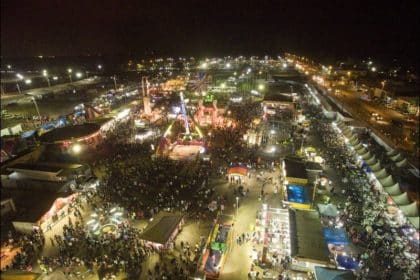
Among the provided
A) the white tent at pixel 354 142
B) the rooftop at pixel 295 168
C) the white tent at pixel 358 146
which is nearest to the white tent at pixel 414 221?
the rooftop at pixel 295 168

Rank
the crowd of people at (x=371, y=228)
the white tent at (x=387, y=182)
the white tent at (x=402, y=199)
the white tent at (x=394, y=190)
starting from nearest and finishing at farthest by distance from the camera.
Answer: the crowd of people at (x=371, y=228)
the white tent at (x=402, y=199)
the white tent at (x=394, y=190)
the white tent at (x=387, y=182)

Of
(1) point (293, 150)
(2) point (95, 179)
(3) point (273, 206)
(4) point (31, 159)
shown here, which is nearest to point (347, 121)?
(1) point (293, 150)

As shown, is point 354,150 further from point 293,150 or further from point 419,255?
point 419,255

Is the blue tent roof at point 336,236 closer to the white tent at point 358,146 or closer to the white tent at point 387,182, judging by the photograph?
the white tent at point 387,182

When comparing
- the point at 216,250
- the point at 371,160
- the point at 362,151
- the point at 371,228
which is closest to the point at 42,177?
the point at 216,250

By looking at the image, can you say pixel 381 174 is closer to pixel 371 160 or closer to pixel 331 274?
pixel 371 160

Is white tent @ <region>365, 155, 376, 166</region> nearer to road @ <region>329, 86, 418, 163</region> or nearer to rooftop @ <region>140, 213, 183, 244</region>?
road @ <region>329, 86, 418, 163</region>

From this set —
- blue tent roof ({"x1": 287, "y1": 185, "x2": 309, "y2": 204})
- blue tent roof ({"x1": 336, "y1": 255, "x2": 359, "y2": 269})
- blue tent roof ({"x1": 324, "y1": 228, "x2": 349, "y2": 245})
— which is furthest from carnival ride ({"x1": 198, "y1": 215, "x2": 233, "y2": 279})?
blue tent roof ({"x1": 336, "y1": 255, "x2": 359, "y2": 269})
